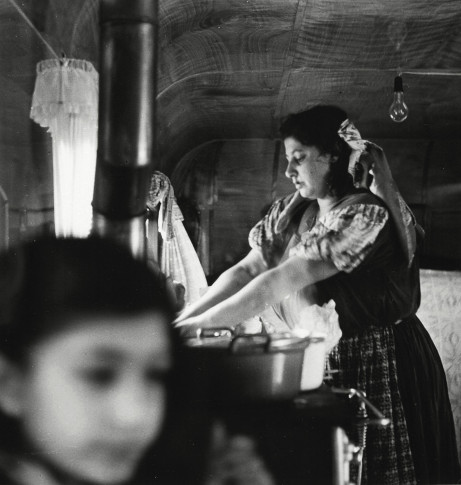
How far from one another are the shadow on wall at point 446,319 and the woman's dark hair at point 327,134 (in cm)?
29

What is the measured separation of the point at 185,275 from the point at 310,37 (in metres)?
0.65

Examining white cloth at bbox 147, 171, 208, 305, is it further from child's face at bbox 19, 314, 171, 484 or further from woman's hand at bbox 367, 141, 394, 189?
woman's hand at bbox 367, 141, 394, 189

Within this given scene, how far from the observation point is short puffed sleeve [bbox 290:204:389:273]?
140 cm

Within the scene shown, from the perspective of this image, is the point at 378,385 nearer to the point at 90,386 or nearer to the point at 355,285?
the point at 355,285

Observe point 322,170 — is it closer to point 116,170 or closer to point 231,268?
point 231,268

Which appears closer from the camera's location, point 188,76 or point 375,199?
point 375,199

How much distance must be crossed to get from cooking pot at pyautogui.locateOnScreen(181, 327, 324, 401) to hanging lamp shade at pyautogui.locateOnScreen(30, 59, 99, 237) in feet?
1.30

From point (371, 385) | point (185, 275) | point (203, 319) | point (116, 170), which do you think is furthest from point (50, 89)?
point (371, 385)

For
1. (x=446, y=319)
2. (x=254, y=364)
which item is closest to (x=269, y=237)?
(x=254, y=364)

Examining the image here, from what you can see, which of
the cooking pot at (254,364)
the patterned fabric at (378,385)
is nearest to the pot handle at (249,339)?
the cooking pot at (254,364)

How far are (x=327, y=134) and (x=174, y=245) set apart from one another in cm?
44

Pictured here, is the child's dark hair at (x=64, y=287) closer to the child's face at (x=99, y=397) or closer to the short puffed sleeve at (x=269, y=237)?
the child's face at (x=99, y=397)

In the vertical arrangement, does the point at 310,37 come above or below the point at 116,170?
above

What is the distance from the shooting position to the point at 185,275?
1472 mm
